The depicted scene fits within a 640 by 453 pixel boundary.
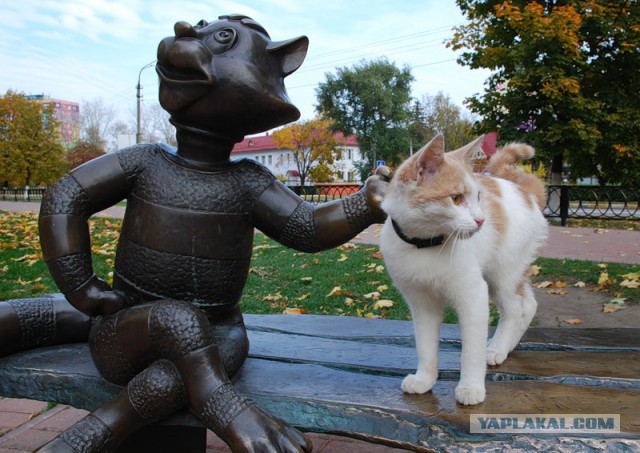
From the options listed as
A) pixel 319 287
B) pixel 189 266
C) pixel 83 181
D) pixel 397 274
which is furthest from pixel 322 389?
pixel 319 287

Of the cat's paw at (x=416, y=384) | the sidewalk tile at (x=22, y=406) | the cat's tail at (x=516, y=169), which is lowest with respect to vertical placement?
the sidewalk tile at (x=22, y=406)

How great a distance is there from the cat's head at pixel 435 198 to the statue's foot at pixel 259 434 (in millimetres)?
698

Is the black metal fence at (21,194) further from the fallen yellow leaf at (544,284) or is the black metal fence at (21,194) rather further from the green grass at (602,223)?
the fallen yellow leaf at (544,284)

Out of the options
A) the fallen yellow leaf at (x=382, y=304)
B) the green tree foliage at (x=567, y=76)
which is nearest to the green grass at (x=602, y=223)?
the green tree foliage at (x=567, y=76)

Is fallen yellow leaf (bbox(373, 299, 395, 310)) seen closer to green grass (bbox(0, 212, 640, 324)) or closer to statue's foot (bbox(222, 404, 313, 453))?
green grass (bbox(0, 212, 640, 324))

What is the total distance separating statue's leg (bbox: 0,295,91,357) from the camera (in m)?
1.98

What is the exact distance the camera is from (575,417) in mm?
1513

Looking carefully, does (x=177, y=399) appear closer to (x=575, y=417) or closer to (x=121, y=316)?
(x=121, y=316)

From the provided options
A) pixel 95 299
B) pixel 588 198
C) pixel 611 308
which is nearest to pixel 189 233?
pixel 95 299

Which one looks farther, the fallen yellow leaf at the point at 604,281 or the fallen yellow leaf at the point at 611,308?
the fallen yellow leaf at the point at 604,281

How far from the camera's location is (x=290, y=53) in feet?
6.27

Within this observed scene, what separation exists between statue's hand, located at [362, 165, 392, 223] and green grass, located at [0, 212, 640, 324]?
2.41m

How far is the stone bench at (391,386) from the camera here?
1.50 m

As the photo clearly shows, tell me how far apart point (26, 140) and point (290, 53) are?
2997 centimetres
